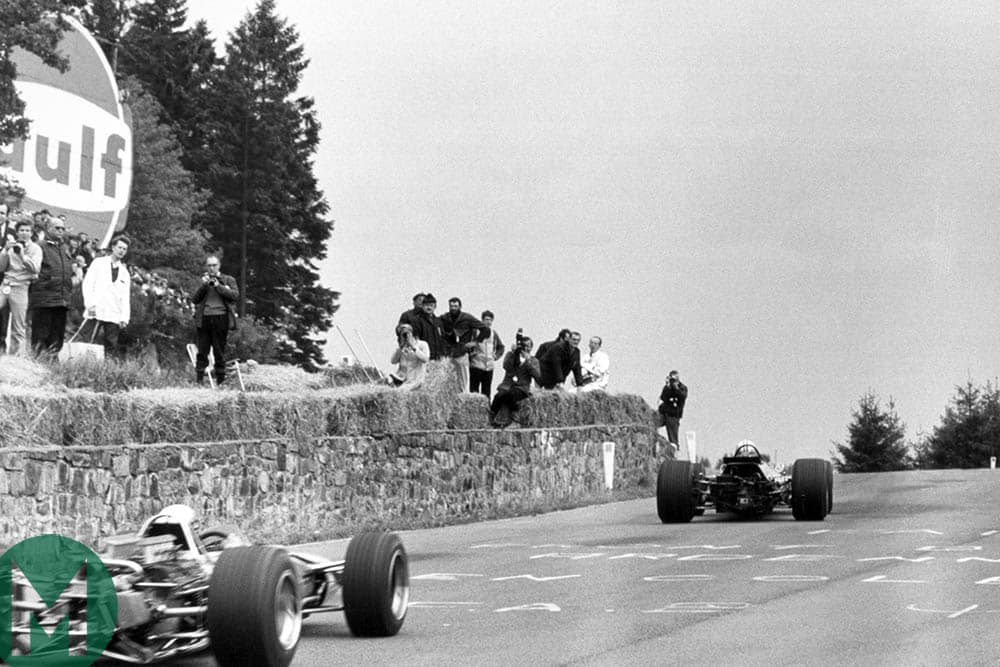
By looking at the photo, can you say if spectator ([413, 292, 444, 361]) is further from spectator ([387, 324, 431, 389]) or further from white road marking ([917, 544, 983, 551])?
white road marking ([917, 544, 983, 551])

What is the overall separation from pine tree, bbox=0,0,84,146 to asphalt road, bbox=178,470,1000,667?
14485mm

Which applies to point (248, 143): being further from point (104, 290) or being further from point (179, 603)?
point (179, 603)

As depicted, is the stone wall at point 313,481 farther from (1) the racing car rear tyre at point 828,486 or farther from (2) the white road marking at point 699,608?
(2) the white road marking at point 699,608

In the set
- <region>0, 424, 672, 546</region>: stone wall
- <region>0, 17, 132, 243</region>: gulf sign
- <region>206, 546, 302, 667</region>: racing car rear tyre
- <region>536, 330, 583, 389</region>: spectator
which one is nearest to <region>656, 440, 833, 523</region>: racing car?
<region>0, 424, 672, 546</region>: stone wall

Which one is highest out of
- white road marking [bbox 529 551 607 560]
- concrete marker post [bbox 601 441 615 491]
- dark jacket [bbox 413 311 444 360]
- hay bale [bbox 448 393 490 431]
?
dark jacket [bbox 413 311 444 360]

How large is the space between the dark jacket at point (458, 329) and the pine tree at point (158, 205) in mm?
32991

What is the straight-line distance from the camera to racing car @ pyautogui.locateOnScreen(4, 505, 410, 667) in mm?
8969

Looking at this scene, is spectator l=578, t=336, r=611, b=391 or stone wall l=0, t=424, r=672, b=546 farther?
spectator l=578, t=336, r=611, b=391

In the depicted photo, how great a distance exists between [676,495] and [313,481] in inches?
191

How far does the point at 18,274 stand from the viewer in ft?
66.3

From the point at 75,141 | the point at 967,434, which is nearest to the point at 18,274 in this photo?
the point at 75,141

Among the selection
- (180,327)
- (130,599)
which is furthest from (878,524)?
(180,327)

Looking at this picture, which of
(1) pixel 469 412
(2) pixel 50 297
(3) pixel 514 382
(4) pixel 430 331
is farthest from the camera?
(3) pixel 514 382

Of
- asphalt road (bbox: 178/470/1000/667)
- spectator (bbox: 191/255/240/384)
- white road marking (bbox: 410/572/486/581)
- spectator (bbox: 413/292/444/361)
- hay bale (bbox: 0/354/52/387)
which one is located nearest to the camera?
asphalt road (bbox: 178/470/1000/667)
